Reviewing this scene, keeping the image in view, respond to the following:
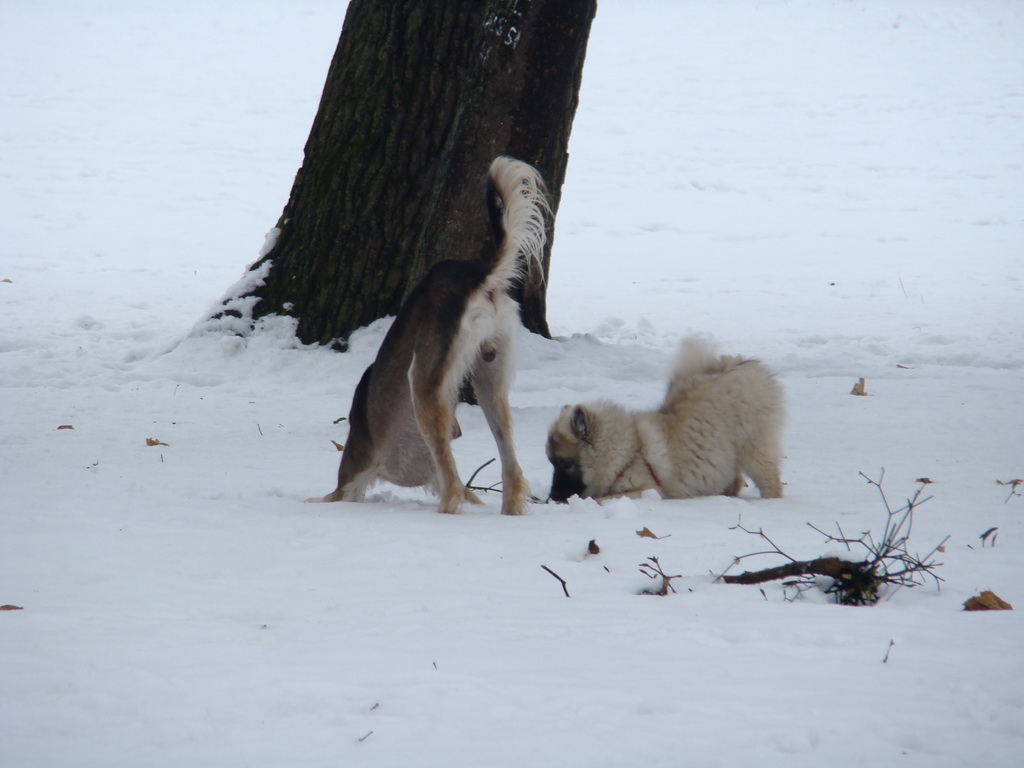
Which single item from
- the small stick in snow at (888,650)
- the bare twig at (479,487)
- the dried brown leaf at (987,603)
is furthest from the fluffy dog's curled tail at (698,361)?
the small stick in snow at (888,650)

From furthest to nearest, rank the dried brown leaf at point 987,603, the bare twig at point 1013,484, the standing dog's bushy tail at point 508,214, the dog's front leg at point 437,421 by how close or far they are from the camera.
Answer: the bare twig at point 1013,484 → the dog's front leg at point 437,421 → the standing dog's bushy tail at point 508,214 → the dried brown leaf at point 987,603

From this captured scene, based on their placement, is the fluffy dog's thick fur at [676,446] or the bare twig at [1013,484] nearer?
the bare twig at [1013,484]

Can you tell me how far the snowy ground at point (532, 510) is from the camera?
241cm

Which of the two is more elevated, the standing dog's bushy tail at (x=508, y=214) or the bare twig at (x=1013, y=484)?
the standing dog's bushy tail at (x=508, y=214)

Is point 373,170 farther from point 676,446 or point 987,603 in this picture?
point 987,603

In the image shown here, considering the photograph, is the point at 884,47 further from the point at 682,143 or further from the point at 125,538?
the point at 125,538

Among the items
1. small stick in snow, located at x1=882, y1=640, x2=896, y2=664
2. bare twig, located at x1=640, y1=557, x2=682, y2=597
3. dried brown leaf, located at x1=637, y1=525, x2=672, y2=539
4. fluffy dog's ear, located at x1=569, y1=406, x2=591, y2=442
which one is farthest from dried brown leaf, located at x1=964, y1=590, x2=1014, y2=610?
fluffy dog's ear, located at x1=569, y1=406, x2=591, y2=442

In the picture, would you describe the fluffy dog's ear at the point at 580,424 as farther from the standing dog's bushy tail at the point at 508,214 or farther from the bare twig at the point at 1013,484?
the bare twig at the point at 1013,484

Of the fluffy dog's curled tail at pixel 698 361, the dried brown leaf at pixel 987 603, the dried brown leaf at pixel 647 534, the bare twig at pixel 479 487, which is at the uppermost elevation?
the fluffy dog's curled tail at pixel 698 361

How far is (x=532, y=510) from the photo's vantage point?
508cm

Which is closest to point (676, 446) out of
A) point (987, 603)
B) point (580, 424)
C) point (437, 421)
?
point (580, 424)

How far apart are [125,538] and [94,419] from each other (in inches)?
140

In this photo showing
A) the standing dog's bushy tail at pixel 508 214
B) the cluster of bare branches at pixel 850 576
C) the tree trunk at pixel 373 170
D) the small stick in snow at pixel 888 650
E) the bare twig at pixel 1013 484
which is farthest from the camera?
the tree trunk at pixel 373 170

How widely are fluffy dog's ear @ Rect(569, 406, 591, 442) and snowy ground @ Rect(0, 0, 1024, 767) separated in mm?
524
